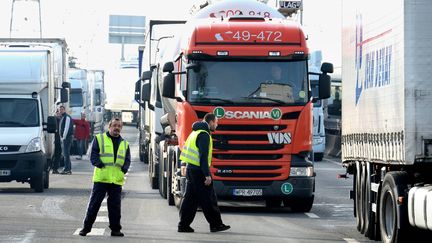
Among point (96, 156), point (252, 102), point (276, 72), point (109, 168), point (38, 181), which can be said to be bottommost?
point (38, 181)

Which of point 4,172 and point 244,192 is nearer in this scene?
point 244,192

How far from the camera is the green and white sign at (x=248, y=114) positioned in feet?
71.4

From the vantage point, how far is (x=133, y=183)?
108ft

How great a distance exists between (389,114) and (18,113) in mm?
14571

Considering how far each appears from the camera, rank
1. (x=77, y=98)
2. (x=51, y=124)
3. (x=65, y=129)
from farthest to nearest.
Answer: (x=77, y=98) → (x=65, y=129) → (x=51, y=124)

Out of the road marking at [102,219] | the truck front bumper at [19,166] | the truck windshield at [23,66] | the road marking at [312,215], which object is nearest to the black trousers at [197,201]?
the road marking at [102,219]

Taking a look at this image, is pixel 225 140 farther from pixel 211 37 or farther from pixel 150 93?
pixel 150 93

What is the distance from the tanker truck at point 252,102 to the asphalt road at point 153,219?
61cm

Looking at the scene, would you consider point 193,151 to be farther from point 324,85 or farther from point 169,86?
point 324,85

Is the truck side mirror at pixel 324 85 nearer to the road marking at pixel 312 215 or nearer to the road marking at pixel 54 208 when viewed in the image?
the road marking at pixel 312 215

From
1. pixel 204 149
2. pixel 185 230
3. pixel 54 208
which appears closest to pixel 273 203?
pixel 54 208

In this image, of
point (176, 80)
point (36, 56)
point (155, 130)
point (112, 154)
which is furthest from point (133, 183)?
point (112, 154)

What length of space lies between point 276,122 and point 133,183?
38.1 ft

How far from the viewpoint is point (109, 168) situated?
18297mm
